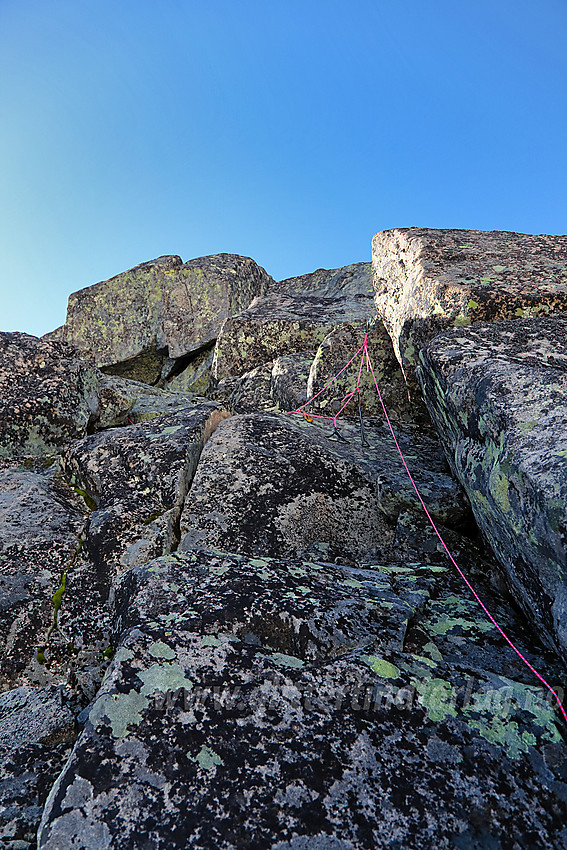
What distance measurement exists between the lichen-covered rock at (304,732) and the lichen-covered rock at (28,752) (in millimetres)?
940

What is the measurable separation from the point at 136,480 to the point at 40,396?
13.8ft

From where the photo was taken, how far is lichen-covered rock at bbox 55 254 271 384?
24.2 meters

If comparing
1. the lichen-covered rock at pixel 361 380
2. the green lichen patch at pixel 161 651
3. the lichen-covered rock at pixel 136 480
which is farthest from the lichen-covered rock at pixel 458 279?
the green lichen patch at pixel 161 651

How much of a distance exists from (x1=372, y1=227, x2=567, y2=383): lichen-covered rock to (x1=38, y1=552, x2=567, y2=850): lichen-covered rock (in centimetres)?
489

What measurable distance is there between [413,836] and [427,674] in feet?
4.52

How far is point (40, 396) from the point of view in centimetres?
1155

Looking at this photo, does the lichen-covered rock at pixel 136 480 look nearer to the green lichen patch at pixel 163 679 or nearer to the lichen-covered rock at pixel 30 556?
the lichen-covered rock at pixel 30 556

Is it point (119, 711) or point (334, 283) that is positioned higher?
point (334, 283)

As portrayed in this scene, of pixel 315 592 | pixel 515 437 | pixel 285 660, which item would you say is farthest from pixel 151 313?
pixel 285 660

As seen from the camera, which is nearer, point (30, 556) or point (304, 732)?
point (304, 732)

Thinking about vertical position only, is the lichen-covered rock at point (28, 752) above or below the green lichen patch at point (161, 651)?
below

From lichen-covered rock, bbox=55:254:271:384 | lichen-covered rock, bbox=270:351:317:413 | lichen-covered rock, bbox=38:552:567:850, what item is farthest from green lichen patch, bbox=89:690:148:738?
lichen-covered rock, bbox=55:254:271:384

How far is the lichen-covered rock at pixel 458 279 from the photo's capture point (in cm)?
862

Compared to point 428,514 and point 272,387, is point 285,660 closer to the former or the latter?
point 428,514
